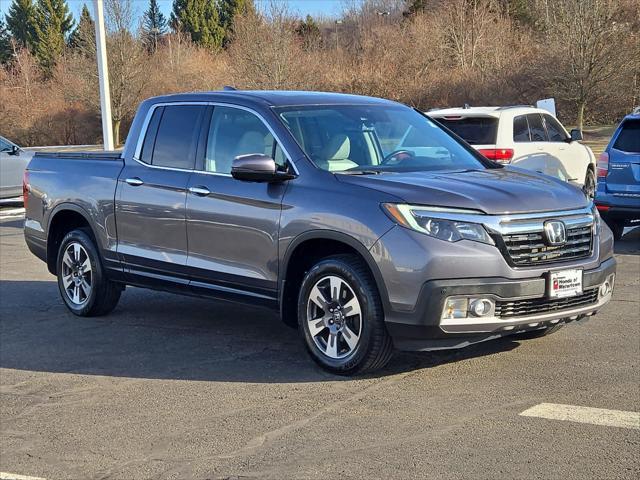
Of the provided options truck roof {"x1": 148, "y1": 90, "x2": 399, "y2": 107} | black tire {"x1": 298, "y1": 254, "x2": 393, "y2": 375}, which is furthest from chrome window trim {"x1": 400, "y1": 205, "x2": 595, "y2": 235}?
truck roof {"x1": 148, "y1": 90, "x2": 399, "y2": 107}

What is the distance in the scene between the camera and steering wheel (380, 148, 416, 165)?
625 centimetres

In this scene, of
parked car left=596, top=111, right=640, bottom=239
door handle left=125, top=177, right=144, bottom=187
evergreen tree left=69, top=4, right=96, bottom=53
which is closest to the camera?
door handle left=125, top=177, right=144, bottom=187

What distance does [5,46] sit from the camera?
83125 mm

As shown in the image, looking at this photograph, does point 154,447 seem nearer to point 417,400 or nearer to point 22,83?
point 417,400

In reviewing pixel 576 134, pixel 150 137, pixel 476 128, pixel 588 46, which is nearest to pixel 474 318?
pixel 150 137

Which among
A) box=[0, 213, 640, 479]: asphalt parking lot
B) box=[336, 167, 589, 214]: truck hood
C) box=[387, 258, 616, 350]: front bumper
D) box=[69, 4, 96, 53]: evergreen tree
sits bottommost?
box=[0, 213, 640, 479]: asphalt parking lot

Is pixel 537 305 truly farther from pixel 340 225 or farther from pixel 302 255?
pixel 302 255

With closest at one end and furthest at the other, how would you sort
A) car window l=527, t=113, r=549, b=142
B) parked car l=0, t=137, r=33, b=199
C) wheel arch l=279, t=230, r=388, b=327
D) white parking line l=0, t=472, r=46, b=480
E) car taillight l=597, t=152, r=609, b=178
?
white parking line l=0, t=472, r=46, b=480 → wheel arch l=279, t=230, r=388, b=327 → car taillight l=597, t=152, r=609, b=178 → car window l=527, t=113, r=549, b=142 → parked car l=0, t=137, r=33, b=199

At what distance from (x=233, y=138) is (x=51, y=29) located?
77.6 m

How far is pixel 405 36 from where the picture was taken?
51406 millimetres

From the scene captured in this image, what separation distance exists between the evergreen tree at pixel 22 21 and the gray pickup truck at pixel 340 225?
258ft

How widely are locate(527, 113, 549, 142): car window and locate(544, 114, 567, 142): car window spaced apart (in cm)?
19

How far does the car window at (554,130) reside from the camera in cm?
1429

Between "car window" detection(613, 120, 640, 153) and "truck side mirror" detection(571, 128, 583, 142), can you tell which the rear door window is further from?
"car window" detection(613, 120, 640, 153)
